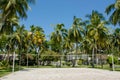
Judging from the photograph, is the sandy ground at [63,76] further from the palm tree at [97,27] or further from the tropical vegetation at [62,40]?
the palm tree at [97,27]

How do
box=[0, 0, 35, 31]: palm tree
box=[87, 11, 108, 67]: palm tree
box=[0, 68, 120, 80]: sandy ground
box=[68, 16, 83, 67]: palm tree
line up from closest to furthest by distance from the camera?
1. box=[0, 68, 120, 80]: sandy ground
2. box=[0, 0, 35, 31]: palm tree
3. box=[87, 11, 108, 67]: palm tree
4. box=[68, 16, 83, 67]: palm tree

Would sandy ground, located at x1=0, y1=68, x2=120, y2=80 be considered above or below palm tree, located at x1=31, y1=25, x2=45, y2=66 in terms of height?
below

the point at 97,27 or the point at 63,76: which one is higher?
the point at 97,27

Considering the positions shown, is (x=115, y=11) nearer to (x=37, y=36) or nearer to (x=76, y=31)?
(x=76, y=31)

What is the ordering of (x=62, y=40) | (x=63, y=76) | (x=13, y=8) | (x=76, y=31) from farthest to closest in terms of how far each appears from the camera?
(x=62, y=40) → (x=76, y=31) → (x=13, y=8) → (x=63, y=76)

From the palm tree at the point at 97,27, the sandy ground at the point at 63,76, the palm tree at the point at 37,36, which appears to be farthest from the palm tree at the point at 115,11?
the palm tree at the point at 37,36

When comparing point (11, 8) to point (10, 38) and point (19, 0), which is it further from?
point (10, 38)

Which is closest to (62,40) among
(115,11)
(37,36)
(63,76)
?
(37,36)

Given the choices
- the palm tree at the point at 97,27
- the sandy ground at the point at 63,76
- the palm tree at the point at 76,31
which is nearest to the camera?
the sandy ground at the point at 63,76

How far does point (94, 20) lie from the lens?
51969 mm

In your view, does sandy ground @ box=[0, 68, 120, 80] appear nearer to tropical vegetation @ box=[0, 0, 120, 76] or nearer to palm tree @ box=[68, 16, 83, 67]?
tropical vegetation @ box=[0, 0, 120, 76]

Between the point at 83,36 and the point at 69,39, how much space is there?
10.5 ft

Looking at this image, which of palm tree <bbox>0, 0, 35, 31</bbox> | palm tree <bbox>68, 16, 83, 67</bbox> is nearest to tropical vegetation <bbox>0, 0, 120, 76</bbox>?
palm tree <bbox>68, 16, 83, 67</bbox>

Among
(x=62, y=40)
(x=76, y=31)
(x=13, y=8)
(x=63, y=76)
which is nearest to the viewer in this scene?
(x=63, y=76)
